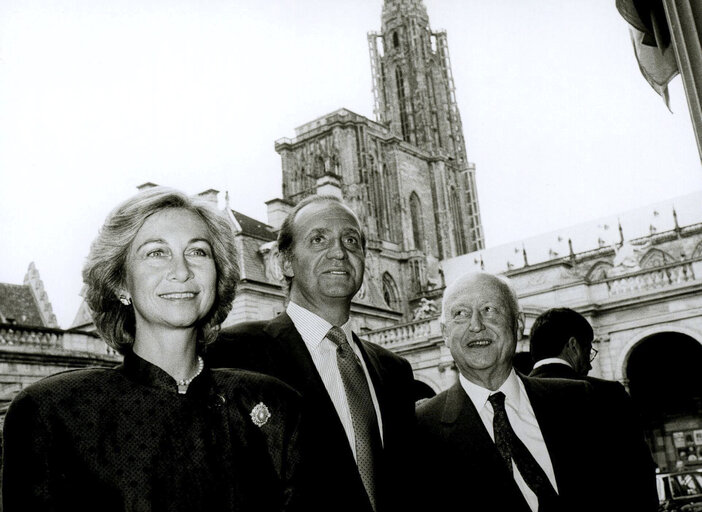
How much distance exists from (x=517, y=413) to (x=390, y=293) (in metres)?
41.6

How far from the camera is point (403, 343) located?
22.0 metres

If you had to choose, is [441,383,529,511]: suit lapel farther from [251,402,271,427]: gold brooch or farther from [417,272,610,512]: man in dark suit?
[251,402,271,427]: gold brooch

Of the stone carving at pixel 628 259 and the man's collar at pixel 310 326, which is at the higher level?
the stone carving at pixel 628 259

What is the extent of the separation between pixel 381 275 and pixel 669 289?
1046 inches

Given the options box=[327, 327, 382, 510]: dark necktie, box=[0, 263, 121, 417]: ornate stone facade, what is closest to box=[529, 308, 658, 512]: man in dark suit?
box=[327, 327, 382, 510]: dark necktie

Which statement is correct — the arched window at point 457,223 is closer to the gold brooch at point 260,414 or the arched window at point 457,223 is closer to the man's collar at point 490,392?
the man's collar at point 490,392

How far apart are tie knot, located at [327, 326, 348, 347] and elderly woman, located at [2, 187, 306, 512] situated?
0.80 meters

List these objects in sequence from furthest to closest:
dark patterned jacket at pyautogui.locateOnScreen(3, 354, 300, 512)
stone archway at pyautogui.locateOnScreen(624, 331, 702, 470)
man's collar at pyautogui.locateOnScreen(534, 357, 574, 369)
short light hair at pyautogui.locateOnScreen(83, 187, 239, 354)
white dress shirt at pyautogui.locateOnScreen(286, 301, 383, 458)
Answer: stone archway at pyautogui.locateOnScreen(624, 331, 702, 470) < man's collar at pyautogui.locateOnScreen(534, 357, 574, 369) < white dress shirt at pyautogui.locateOnScreen(286, 301, 383, 458) < short light hair at pyautogui.locateOnScreen(83, 187, 239, 354) < dark patterned jacket at pyautogui.locateOnScreen(3, 354, 300, 512)

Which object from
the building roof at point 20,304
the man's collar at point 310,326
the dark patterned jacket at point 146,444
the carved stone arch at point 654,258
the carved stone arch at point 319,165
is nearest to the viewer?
the dark patterned jacket at point 146,444

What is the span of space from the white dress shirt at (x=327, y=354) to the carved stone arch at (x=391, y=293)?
41182 mm

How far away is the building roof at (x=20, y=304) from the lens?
23.6 metres

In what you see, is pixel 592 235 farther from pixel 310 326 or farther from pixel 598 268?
pixel 310 326

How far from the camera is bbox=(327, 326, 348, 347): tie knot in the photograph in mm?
3026

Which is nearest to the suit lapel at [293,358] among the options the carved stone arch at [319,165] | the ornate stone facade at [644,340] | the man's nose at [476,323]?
the man's nose at [476,323]
